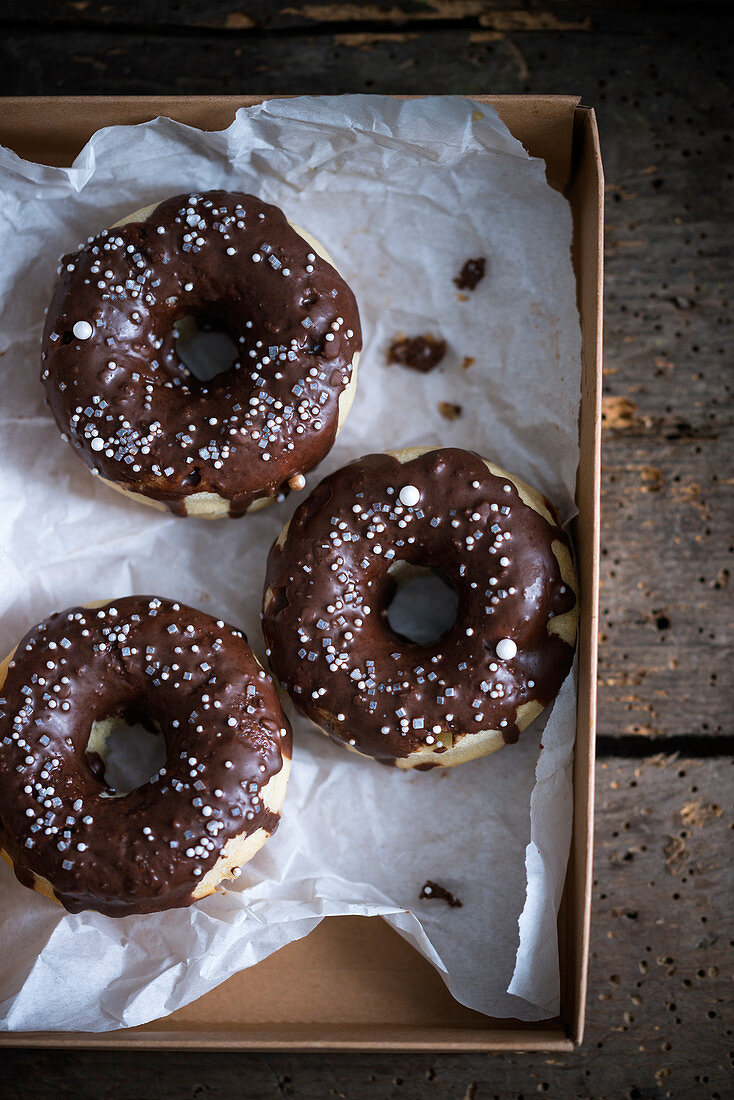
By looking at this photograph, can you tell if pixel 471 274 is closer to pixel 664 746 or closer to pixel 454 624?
pixel 454 624

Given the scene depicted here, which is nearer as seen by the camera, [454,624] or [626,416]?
[454,624]

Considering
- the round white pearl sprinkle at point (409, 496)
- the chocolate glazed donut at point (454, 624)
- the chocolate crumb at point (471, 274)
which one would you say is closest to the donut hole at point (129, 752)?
the chocolate glazed donut at point (454, 624)

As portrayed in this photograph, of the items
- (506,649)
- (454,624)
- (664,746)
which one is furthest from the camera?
(664,746)

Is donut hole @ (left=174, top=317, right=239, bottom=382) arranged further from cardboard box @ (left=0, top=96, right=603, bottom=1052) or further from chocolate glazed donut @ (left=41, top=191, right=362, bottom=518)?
cardboard box @ (left=0, top=96, right=603, bottom=1052)

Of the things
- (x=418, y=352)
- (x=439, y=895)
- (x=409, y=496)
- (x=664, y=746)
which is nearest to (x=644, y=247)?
(x=418, y=352)

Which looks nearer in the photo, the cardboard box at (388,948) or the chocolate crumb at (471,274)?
the cardboard box at (388,948)

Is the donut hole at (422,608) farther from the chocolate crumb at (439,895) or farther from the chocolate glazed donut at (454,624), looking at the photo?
the chocolate crumb at (439,895)
